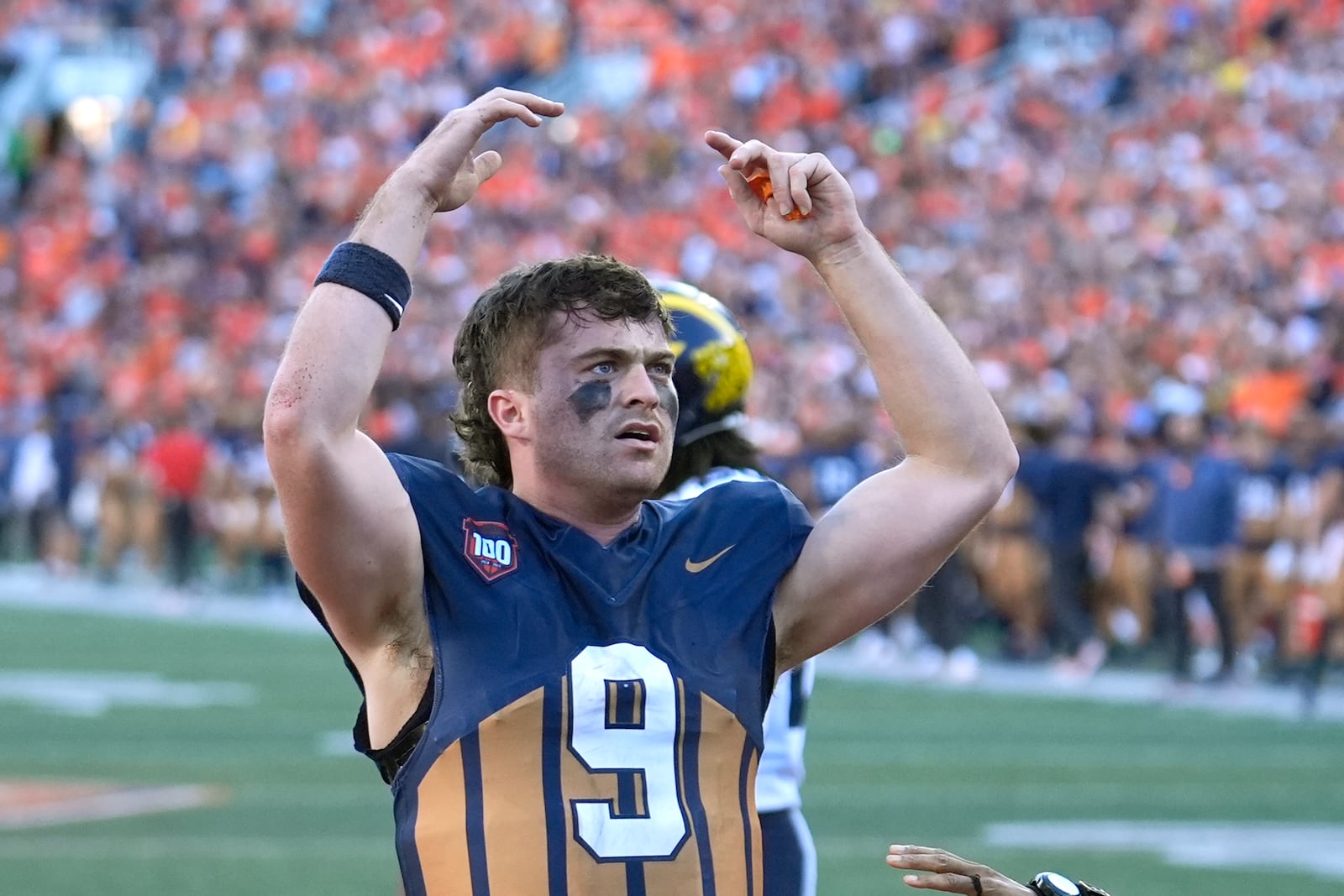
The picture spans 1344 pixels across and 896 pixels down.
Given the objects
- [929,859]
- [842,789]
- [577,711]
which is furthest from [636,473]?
[842,789]

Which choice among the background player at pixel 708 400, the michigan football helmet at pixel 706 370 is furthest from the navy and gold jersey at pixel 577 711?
the michigan football helmet at pixel 706 370

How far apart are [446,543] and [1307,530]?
11126 millimetres

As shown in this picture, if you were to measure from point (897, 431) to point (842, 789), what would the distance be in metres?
7.03

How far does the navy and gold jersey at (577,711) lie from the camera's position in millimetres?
2957

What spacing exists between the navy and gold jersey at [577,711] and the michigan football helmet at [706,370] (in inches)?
60.6

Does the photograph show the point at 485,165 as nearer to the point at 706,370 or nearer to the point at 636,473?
the point at 636,473

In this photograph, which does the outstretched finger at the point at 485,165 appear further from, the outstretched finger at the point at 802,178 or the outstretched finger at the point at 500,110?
the outstretched finger at the point at 802,178

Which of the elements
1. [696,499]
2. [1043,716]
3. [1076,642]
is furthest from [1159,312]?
[696,499]

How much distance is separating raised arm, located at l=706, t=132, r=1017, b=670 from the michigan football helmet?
136 centimetres

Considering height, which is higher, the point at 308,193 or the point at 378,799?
the point at 308,193

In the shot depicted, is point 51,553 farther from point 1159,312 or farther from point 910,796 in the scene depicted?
point 910,796

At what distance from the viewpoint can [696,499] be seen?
11.0ft

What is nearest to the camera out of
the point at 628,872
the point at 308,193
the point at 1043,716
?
the point at 628,872

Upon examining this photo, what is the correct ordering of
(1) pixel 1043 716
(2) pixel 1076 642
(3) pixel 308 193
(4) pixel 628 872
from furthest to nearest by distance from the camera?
(3) pixel 308 193, (2) pixel 1076 642, (1) pixel 1043 716, (4) pixel 628 872
